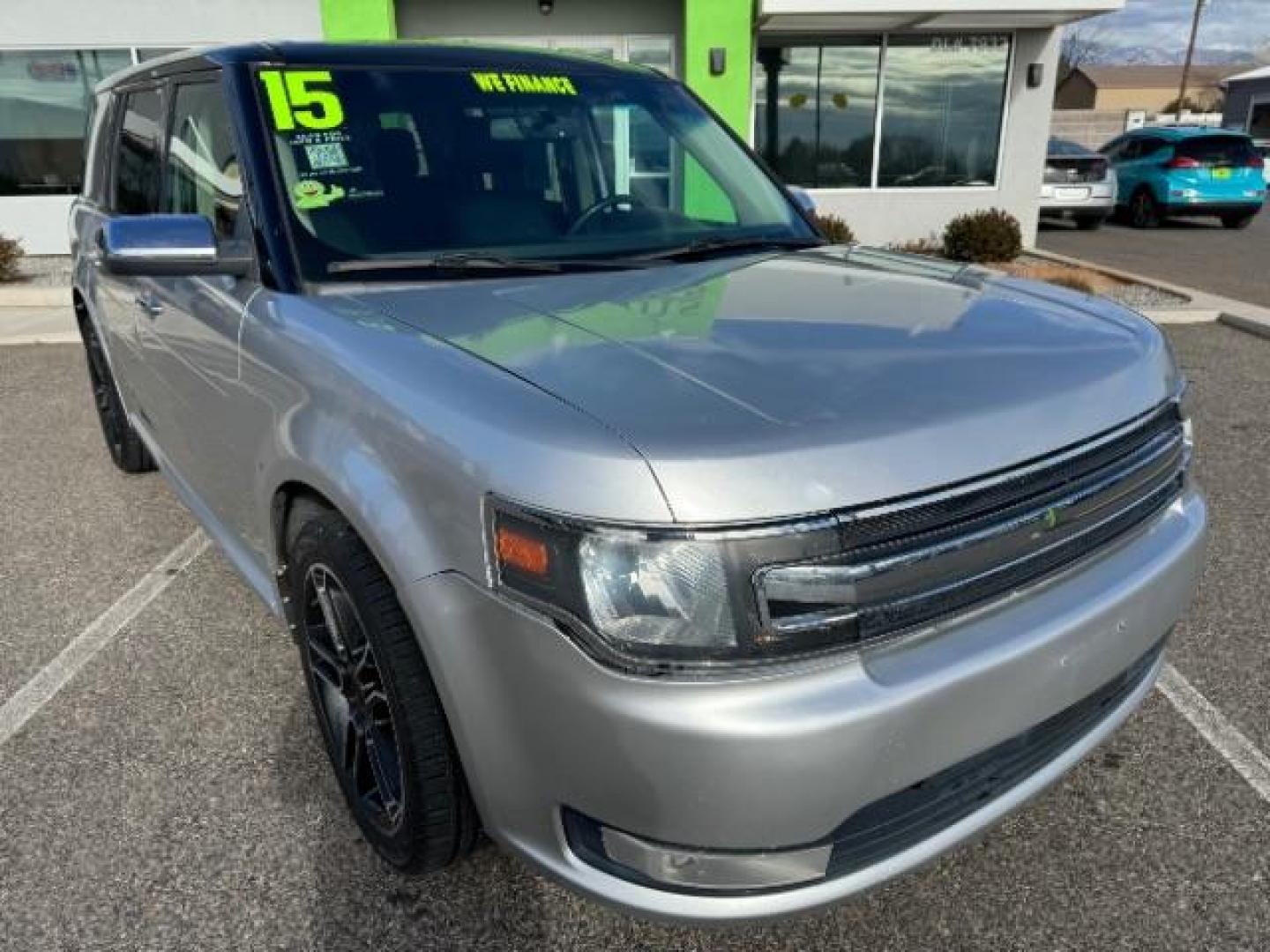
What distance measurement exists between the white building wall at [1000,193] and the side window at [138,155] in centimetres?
1020

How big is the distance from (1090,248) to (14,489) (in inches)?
570

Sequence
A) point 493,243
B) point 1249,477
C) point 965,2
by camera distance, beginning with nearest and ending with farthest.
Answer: point 493,243 → point 1249,477 → point 965,2

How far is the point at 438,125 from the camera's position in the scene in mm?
2760

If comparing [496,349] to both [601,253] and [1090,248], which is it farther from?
[1090,248]

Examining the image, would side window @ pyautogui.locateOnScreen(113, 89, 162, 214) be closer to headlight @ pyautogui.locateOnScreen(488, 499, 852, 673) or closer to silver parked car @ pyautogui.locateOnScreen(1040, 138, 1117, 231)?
headlight @ pyautogui.locateOnScreen(488, 499, 852, 673)

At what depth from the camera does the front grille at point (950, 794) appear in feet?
5.50

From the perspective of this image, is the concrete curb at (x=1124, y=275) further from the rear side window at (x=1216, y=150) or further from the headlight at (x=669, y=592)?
the headlight at (x=669, y=592)

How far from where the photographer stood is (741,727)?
4.86 feet

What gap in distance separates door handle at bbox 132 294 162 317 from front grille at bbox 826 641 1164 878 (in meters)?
2.65

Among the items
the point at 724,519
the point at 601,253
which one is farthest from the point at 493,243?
the point at 724,519

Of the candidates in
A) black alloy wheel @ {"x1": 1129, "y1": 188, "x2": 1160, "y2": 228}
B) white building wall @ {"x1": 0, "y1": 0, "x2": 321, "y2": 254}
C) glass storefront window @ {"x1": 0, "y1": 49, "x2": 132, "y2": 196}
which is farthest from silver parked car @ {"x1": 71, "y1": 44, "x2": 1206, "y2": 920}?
black alloy wheel @ {"x1": 1129, "y1": 188, "x2": 1160, "y2": 228}

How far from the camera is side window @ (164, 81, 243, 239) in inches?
104

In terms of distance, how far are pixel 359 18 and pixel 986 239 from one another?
25.1ft

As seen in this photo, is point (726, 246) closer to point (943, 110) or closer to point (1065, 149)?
point (943, 110)
